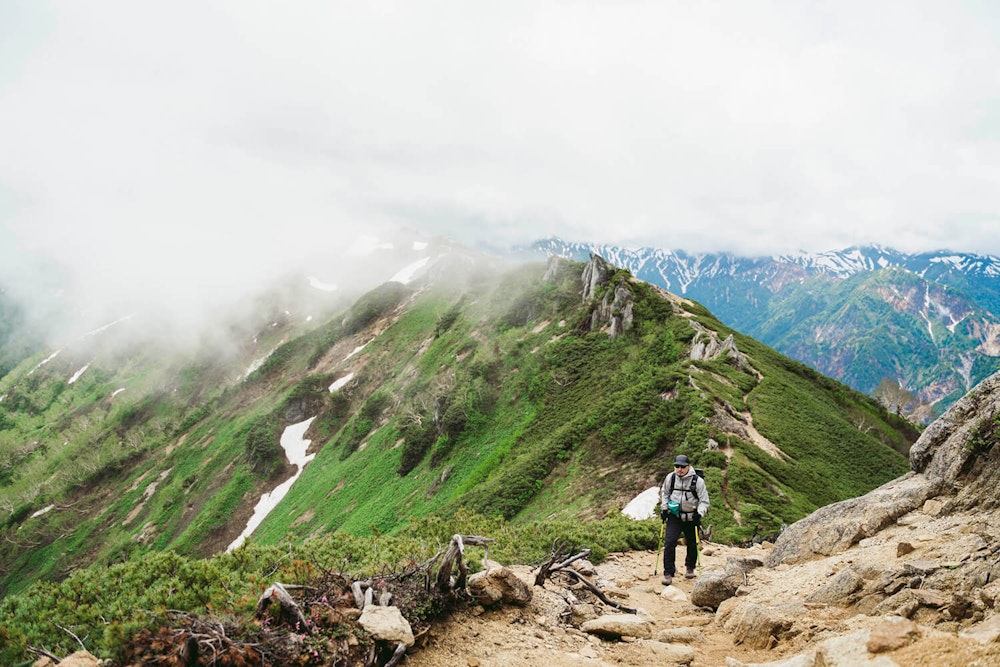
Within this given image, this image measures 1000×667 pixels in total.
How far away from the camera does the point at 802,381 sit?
53.4 m

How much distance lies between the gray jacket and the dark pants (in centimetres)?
22

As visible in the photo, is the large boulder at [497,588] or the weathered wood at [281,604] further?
the large boulder at [497,588]

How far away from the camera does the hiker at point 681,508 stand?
1222cm

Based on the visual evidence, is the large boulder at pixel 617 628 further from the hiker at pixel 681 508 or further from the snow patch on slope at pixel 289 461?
the snow patch on slope at pixel 289 461


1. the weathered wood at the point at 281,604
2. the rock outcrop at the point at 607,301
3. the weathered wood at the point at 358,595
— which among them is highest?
the weathered wood at the point at 281,604

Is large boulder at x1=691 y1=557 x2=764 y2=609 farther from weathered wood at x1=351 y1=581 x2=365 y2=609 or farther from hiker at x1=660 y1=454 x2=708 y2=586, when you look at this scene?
weathered wood at x1=351 y1=581 x2=365 y2=609

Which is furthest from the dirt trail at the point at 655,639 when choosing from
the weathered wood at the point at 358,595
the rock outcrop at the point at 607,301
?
the rock outcrop at the point at 607,301

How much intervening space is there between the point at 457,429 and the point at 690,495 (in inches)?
1770

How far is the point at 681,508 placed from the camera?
Result: 40.4ft

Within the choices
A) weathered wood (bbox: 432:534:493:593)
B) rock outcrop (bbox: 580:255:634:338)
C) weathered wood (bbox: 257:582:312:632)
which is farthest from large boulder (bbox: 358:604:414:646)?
rock outcrop (bbox: 580:255:634:338)

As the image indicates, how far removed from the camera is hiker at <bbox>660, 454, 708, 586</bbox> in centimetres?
1222

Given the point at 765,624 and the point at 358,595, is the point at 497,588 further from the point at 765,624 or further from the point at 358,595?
the point at 765,624

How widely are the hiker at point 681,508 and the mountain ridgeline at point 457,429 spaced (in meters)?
7.33

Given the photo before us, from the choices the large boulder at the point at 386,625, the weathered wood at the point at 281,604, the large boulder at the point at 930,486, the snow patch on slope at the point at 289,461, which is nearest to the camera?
the weathered wood at the point at 281,604
